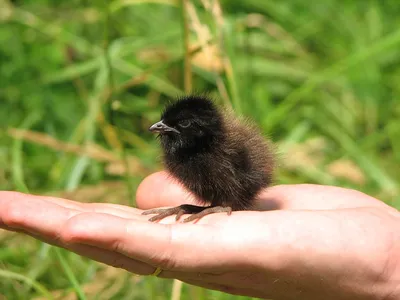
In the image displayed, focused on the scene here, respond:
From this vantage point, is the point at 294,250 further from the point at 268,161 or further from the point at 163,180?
the point at 163,180

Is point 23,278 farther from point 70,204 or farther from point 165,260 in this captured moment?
point 165,260

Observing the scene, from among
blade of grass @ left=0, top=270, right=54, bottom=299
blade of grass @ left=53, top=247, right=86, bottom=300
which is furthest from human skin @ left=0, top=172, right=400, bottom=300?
blade of grass @ left=0, top=270, right=54, bottom=299

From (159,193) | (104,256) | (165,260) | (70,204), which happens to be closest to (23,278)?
(70,204)

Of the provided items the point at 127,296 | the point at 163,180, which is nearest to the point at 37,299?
the point at 127,296

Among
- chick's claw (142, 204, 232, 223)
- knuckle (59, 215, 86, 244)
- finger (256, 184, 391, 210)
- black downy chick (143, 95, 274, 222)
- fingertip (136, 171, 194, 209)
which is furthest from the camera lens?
fingertip (136, 171, 194, 209)

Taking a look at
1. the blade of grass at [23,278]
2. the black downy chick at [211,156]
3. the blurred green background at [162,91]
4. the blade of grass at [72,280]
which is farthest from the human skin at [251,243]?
the blurred green background at [162,91]

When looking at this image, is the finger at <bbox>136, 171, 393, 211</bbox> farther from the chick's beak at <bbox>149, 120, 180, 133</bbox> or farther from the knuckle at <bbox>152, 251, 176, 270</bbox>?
the knuckle at <bbox>152, 251, 176, 270</bbox>
